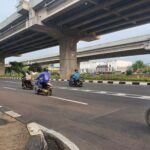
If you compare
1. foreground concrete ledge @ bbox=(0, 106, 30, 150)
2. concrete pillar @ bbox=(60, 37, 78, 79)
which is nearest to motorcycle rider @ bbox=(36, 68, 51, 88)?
foreground concrete ledge @ bbox=(0, 106, 30, 150)

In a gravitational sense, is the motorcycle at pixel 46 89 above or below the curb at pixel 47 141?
above

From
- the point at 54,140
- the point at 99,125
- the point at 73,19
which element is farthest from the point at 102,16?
the point at 54,140

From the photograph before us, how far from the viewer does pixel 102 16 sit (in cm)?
2680

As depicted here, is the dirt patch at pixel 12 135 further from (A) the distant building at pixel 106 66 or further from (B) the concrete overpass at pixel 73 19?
(A) the distant building at pixel 106 66

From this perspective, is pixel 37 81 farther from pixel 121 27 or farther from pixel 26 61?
pixel 26 61

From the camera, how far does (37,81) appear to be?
13.6 meters

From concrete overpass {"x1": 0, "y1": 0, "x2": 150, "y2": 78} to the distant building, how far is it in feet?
271

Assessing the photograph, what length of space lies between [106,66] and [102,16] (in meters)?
96.0

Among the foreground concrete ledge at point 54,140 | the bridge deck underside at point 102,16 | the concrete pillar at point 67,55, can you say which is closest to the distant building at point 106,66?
the concrete pillar at point 67,55

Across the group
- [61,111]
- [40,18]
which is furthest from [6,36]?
[61,111]

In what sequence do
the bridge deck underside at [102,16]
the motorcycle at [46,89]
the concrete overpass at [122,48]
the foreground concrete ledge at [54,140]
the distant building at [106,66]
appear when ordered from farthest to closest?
the distant building at [106,66] < the concrete overpass at [122,48] < the bridge deck underside at [102,16] < the motorcycle at [46,89] < the foreground concrete ledge at [54,140]

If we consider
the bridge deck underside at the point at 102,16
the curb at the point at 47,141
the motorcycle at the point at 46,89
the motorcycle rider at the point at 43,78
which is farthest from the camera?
Answer: the bridge deck underside at the point at 102,16

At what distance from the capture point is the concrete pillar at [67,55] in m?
34.2

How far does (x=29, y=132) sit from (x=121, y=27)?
28.9 metres
